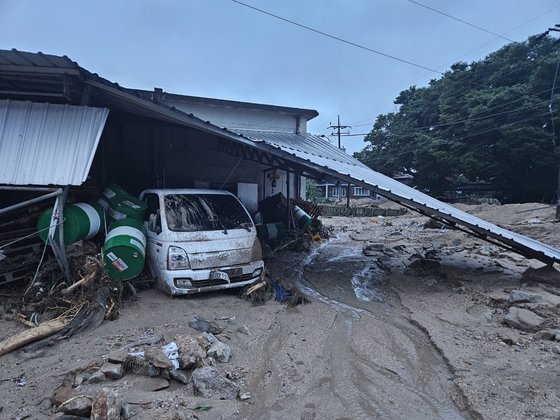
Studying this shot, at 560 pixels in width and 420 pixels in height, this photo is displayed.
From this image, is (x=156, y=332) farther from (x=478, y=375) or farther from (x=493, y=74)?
→ (x=493, y=74)

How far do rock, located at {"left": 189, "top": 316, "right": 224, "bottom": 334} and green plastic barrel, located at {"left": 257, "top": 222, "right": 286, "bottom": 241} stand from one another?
6.41 m

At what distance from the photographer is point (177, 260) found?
18.1 ft

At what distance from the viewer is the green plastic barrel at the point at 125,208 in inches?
248

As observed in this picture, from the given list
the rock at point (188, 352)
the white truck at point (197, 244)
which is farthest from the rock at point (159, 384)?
the white truck at point (197, 244)

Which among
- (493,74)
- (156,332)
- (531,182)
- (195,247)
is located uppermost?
(493,74)

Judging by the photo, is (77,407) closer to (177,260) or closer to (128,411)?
(128,411)

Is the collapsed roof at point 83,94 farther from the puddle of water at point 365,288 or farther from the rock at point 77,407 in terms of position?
the rock at point 77,407

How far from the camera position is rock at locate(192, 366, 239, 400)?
324 centimetres

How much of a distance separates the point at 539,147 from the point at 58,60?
27.6 metres

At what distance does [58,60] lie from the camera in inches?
214

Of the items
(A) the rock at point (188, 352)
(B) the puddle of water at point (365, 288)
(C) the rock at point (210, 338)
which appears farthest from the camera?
(B) the puddle of water at point (365, 288)

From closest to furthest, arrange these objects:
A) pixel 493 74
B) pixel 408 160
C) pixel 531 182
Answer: pixel 531 182 < pixel 493 74 < pixel 408 160

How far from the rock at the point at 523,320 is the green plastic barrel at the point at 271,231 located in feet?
23.3

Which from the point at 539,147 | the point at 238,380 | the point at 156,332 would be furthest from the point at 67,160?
the point at 539,147
